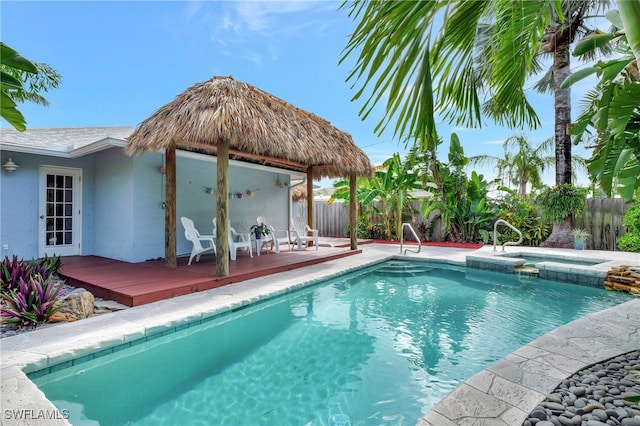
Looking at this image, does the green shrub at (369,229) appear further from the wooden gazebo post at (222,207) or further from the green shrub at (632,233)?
the wooden gazebo post at (222,207)

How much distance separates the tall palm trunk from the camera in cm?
1103

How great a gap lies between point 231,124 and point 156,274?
354 cm

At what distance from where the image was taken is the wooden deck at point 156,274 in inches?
216

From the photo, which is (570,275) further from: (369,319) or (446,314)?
(369,319)

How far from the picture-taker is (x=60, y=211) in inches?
344

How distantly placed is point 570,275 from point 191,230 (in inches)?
372

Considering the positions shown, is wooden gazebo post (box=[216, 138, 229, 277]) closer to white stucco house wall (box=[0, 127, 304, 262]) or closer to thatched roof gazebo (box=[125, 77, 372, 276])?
thatched roof gazebo (box=[125, 77, 372, 276])

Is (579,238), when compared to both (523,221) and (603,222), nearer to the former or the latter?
(603,222)

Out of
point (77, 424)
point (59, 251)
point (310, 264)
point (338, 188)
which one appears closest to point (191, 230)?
point (310, 264)

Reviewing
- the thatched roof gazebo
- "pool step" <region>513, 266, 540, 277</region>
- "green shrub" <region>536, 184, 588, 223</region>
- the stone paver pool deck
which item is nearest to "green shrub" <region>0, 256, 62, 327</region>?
the stone paver pool deck

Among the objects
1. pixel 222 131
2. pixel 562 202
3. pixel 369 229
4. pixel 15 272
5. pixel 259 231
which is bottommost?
pixel 15 272

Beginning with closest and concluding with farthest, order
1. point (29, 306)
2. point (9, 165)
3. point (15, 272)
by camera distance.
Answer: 1. point (29, 306)
2. point (15, 272)
3. point (9, 165)
